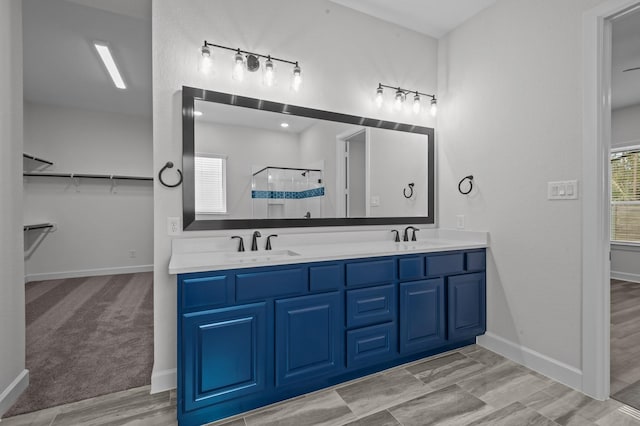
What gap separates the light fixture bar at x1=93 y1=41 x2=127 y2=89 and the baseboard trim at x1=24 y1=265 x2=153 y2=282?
3.06m

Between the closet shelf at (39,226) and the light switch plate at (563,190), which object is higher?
the light switch plate at (563,190)

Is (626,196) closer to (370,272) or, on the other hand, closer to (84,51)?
(370,272)

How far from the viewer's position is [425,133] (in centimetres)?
305

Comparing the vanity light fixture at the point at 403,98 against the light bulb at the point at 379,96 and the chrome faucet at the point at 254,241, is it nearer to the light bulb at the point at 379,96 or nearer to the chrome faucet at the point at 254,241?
the light bulb at the point at 379,96

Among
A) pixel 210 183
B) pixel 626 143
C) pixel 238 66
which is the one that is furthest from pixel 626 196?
pixel 210 183

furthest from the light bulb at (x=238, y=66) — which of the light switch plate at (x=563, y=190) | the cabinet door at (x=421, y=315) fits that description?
the light switch plate at (x=563, y=190)

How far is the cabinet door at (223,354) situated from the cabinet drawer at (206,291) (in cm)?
5

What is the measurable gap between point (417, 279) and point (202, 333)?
151 cm

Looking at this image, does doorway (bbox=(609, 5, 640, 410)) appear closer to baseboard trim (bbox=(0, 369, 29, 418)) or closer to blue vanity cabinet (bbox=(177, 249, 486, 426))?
blue vanity cabinet (bbox=(177, 249, 486, 426))

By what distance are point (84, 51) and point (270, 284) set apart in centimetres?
362

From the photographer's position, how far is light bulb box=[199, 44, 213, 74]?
2.06m

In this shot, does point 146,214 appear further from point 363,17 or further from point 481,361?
point 481,361

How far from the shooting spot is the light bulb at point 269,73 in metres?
2.24

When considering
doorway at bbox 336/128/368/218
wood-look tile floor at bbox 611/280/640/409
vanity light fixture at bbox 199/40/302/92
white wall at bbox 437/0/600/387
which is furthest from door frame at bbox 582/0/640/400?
vanity light fixture at bbox 199/40/302/92
